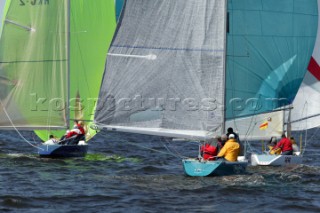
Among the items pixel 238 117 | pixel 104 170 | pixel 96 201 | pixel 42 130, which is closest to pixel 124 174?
pixel 104 170

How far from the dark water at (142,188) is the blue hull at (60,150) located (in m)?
0.29

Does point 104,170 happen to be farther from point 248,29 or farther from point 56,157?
point 248,29

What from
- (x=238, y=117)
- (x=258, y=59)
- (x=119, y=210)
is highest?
(x=258, y=59)

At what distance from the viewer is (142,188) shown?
23.0m

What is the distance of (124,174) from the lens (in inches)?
1041

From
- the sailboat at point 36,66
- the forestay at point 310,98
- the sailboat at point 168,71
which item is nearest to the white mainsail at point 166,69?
the sailboat at point 168,71

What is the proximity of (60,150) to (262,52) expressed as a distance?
781cm

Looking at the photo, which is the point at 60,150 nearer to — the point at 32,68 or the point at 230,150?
the point at 32,68

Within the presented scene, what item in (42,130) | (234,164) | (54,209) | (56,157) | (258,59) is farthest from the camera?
(42,130)

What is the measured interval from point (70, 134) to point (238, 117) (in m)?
7.09

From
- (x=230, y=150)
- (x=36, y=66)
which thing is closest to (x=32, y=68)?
(x=36, y=66)

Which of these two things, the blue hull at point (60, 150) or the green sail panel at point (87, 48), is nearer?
the blue hull at point (60, 150)

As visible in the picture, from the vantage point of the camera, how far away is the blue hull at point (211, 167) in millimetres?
23234

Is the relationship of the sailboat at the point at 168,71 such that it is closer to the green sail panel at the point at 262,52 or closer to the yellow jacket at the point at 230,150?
the yellow jacket at the point at 230,150
